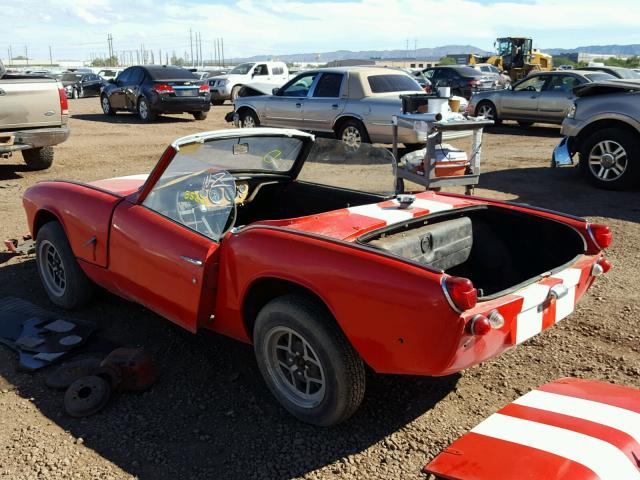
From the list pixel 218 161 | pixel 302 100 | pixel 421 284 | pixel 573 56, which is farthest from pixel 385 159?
pixel 573 56

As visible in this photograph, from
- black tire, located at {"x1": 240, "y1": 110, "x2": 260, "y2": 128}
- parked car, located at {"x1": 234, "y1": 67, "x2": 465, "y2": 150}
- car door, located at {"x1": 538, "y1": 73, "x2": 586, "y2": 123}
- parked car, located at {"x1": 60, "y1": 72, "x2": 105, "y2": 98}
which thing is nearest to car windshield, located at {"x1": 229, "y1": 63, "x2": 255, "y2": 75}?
parked car, located at {"x1": 60, "y1": 72, "x2": 105, "y2": 98}

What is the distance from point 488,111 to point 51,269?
13.8 meters

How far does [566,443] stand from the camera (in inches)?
87.2

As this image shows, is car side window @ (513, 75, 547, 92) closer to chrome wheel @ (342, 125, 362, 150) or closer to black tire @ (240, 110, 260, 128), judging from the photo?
chrome wheel @ (342, 125, 362, 150)

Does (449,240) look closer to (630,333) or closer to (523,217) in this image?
(523,217)

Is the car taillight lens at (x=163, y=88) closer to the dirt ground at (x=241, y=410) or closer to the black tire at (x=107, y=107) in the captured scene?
the black tire at (x=107, y=107)

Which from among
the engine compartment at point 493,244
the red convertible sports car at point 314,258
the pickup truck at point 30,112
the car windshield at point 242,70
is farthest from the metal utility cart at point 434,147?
the car windshield at point 242,70

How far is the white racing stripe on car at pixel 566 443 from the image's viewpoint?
2061 millimetres

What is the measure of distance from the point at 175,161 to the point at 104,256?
87cm

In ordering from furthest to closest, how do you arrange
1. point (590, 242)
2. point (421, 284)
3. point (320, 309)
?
point (590, 242) → point (320, 309) → point (421, 284)

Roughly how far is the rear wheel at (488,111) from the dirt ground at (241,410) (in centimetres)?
1162

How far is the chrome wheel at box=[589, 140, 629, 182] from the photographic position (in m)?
8.37

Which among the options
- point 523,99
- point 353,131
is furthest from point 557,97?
point 353,131

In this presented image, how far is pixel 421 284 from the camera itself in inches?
97.4
